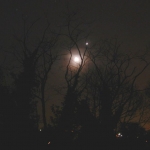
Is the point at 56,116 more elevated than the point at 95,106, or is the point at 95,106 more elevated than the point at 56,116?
the point at 95,106

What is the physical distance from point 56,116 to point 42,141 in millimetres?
3402

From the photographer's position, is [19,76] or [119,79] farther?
[119,79]

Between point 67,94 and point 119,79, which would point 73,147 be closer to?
point 67,94

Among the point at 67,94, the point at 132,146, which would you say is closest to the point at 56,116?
the point at 67,94

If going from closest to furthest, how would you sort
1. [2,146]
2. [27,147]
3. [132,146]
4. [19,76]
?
1. [2,146]
2. [27,147]
3. [19,76]
4. [132,146]

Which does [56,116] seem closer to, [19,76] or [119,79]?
[19,76]

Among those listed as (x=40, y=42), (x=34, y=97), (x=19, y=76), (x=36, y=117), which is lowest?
(x=36, y=117)

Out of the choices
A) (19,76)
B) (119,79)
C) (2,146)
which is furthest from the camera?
(119,79)

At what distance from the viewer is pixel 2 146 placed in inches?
729

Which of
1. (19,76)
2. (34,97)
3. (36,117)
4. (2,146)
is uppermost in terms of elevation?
(19,76)

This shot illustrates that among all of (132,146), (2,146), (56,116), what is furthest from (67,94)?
(132,146)

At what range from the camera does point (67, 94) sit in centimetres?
2438

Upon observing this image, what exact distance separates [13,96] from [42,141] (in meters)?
4.25

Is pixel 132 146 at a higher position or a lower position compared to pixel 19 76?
lower
